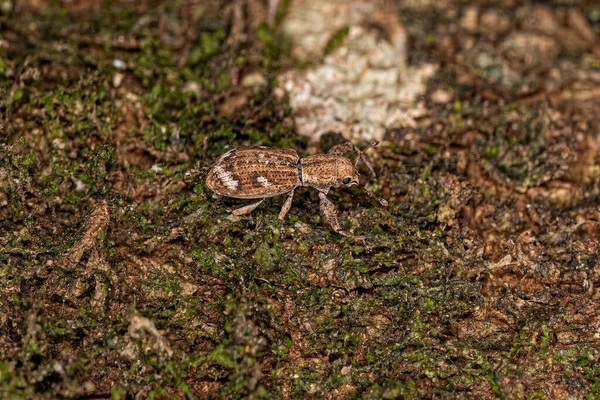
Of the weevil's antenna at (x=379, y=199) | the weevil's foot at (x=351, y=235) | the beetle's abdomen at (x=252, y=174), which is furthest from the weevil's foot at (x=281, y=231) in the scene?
the weevil's antenna at (x=379, y=199)

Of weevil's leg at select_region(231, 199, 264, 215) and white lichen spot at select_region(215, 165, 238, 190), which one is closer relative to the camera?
white lichen spot at select_region(215, 165, 238, 190)

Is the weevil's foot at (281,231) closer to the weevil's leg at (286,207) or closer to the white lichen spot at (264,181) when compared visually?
the weevil's leg at (286,207)

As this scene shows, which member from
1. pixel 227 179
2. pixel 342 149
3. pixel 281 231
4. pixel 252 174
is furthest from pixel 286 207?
pixel 342 149

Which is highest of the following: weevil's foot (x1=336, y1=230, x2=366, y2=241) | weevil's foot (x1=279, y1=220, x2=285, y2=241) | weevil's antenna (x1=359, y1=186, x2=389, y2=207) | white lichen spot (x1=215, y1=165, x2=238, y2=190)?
white lichen spot (x1=215, y1=165, x2=238, y2=190)

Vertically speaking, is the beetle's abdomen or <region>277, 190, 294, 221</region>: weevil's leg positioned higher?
the beetle's abdomen

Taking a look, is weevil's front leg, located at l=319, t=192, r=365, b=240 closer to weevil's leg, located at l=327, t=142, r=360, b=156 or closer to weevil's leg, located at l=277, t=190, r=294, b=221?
weevil's leg, located at l=277, t=190, r=294, b=221

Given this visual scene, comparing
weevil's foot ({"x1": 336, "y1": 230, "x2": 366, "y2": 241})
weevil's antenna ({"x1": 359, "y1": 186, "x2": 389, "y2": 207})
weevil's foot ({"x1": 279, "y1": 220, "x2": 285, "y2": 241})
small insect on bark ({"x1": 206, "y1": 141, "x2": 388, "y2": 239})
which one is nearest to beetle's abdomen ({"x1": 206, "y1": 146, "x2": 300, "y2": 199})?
small insect on bark ({"x1": 206, "y1": 141, "x2": 388, "y2": 239})

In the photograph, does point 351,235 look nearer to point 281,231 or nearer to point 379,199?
point 379,199

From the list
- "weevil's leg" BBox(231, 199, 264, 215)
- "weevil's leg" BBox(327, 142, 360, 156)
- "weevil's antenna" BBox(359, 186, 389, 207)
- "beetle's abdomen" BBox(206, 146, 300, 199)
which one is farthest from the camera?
"weevil's leg" BBox(327, 142, 360, 156)
